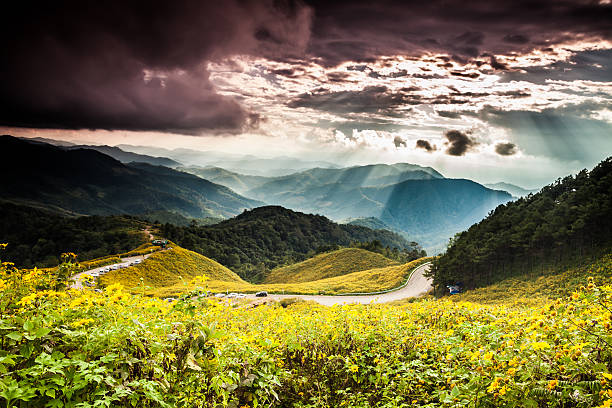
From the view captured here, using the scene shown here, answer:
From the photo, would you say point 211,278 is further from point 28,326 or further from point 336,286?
Result: point 28,326

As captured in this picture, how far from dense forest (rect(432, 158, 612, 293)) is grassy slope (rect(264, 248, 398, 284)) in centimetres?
2434

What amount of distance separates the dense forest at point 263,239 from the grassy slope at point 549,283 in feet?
204

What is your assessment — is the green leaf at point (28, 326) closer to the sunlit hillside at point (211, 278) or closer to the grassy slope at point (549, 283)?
the grassy slope at point (549, 283)

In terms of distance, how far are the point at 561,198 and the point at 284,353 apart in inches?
1802

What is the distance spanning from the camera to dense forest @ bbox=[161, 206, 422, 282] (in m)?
112

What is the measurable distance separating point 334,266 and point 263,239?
292ft

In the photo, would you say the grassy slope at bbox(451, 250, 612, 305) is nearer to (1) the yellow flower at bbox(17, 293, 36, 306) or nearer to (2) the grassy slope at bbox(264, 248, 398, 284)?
(1) the yellow flower at bbox(17, 293, 36, 306)

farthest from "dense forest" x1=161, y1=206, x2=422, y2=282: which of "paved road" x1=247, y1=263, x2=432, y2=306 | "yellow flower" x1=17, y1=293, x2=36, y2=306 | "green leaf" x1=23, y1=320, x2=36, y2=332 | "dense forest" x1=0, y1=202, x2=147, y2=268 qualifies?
"green leaf" x1=23, y1=320, x2=36, y2=332

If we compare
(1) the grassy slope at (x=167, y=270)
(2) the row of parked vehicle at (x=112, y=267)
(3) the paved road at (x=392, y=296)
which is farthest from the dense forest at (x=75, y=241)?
(3) the paved road at (x=392, y=296)

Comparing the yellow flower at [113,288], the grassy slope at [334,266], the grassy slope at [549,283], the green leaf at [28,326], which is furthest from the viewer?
the grassy slope at [334,266]

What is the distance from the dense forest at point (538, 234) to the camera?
31656 mm

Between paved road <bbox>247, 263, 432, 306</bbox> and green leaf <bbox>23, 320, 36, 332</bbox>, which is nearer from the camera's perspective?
green leaf <bbox>23, 320, 36, 332</bbox>

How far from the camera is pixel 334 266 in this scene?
71000 millimetres

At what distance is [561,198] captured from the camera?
125 ft
